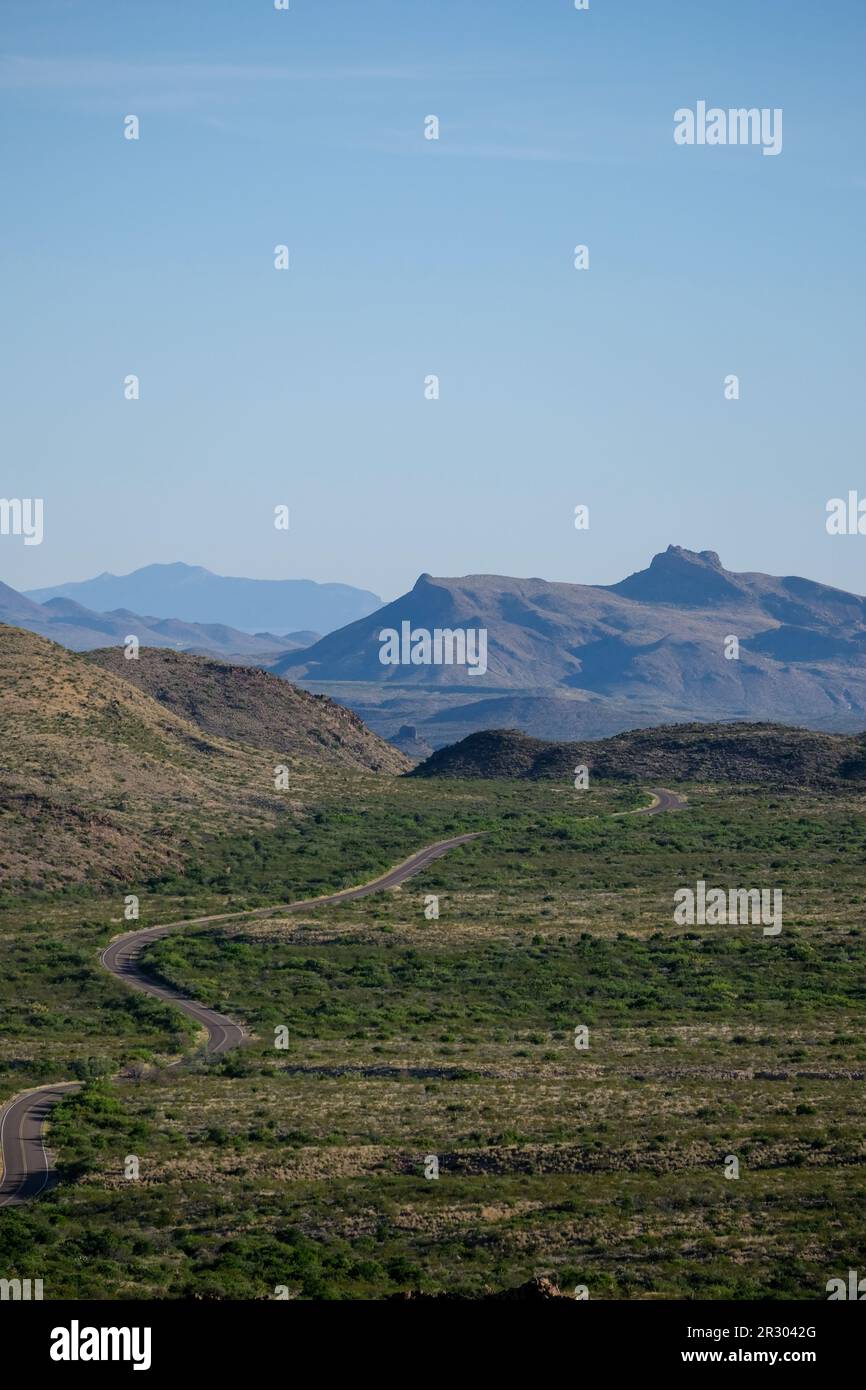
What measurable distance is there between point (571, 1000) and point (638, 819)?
55.1m

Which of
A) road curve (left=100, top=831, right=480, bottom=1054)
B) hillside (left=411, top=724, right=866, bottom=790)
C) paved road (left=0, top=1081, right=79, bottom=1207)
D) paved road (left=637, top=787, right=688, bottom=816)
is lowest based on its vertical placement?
paved road (left=0, top=1081, right=79, bottom=1207)

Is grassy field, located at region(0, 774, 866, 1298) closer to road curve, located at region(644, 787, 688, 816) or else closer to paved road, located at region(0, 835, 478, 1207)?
paved road, located at region(0, 835, 478, 1207)

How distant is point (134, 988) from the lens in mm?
62406

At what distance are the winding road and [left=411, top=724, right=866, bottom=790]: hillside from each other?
41766 millimetres

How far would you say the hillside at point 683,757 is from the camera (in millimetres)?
143750

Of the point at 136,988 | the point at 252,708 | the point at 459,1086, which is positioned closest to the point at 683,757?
the point at 252,708

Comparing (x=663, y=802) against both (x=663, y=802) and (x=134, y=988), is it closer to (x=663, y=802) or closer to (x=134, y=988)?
(x=663, y=802)

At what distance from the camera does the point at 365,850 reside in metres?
100

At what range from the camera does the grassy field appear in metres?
31.9

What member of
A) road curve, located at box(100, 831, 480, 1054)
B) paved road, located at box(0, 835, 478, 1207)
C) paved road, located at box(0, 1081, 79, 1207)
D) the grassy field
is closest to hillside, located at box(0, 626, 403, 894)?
the grassy field
